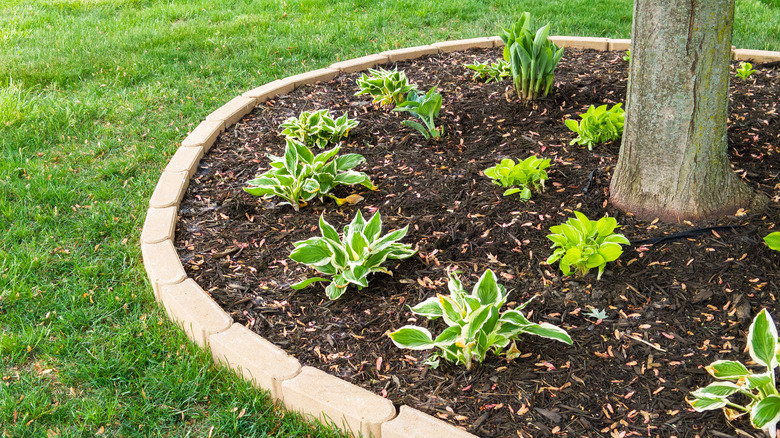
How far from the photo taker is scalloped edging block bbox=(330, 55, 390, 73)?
5.01 metres

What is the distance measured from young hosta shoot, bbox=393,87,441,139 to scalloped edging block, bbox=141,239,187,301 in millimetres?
1366

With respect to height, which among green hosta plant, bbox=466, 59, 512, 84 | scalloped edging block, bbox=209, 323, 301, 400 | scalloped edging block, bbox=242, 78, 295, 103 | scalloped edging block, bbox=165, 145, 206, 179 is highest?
green hosta plant, bbox=466, 59, 512, 84

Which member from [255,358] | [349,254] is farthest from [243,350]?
[349,254]

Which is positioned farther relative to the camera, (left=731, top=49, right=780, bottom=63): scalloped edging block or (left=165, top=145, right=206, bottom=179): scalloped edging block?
(left=731, top=49, right=780, bottom=63): scalloped edging block

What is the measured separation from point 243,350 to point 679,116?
1.98 meters

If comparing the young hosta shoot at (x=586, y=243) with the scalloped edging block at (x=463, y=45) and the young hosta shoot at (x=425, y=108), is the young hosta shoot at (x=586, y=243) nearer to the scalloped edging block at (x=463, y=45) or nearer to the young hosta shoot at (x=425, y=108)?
the young hosta shoot at (x=425, y=108)

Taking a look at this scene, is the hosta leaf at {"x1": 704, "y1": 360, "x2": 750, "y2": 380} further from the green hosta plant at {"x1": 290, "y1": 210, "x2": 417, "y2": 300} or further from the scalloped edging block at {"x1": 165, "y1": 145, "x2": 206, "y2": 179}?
the scalloped edging block at {"x1": 165, "y1": 145, "x2": 206, "y2": 179}

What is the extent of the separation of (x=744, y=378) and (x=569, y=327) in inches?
22.9

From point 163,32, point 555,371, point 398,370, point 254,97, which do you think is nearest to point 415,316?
point 398,370

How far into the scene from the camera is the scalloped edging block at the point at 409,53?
202 inches

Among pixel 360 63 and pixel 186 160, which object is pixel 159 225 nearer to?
pixel 186 160

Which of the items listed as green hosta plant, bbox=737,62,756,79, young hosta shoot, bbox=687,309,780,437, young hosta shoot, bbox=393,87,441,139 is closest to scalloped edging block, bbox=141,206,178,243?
young hosta shoot, bbox=393,87,441,139

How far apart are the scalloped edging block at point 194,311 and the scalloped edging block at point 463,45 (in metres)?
3.41

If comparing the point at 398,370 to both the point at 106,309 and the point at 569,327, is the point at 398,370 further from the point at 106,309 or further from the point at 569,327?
the point at 106,309
